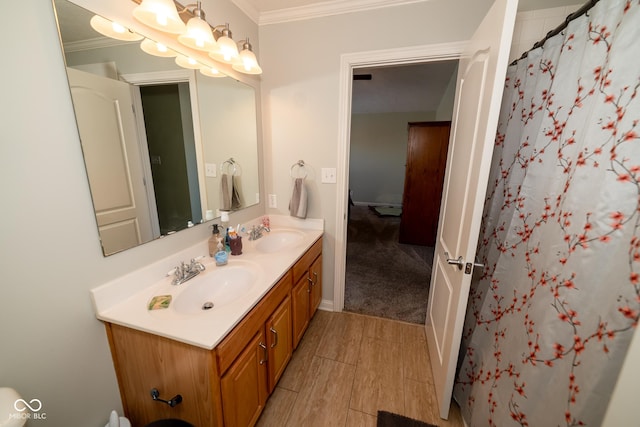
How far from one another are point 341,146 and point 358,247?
2.21 m

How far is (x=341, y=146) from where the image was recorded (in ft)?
6.06

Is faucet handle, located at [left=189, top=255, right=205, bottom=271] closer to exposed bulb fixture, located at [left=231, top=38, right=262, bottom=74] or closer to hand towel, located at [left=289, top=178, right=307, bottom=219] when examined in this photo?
hand towel, located at [left=289, top=178, right=307, bottom=219]

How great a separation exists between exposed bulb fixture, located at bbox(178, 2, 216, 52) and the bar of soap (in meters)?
1.20

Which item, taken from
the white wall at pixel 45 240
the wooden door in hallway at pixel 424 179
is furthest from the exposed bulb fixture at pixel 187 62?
the wooden door in hallway at pixel 424 179

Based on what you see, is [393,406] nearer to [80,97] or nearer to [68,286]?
[68,286]

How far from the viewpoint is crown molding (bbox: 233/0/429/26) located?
62.4 inches

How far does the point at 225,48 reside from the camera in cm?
130

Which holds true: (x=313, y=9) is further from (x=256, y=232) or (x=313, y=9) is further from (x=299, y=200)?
(x=256, y=232)

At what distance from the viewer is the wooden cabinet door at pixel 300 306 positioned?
1.53 meters

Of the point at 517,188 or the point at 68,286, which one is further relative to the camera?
the point at 517,188

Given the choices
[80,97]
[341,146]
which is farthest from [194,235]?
[341,146]

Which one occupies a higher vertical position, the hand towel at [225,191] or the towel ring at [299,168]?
the towel ring at [299,168]

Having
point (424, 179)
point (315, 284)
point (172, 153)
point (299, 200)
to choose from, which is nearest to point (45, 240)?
point (172, 153)

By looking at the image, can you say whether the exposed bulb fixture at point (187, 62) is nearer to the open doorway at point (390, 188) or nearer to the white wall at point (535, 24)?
the open doorway at point (390, 188)
